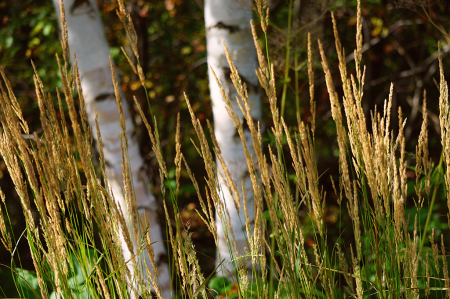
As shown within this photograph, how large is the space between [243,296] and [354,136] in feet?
1.63

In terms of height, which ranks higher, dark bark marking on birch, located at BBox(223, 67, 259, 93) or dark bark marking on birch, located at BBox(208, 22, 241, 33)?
dark bark marking on birch, located at BBox(208, 22, 241, 33)

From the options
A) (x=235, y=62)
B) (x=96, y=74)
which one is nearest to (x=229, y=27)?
(x=235, y=62)

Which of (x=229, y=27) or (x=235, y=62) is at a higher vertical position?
(x=229, y=27)

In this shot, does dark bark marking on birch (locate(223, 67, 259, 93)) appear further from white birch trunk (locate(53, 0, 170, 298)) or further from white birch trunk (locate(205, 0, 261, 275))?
white birch trunk (locate(53, 0, 170, 298))

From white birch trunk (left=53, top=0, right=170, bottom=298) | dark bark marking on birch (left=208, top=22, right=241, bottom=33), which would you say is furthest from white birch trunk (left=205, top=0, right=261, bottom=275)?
white birch trunk (left=53, top=0, right=170, bottom=298)

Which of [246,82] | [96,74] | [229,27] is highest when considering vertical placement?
[229,27]

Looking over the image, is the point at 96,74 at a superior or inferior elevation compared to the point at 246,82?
superior

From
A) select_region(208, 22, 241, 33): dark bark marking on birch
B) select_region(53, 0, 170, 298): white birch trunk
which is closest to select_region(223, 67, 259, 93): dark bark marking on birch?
select_region(208, 22, 241, 33): dark bark marking on birch

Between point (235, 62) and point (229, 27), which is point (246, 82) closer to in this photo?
point (235, 62)

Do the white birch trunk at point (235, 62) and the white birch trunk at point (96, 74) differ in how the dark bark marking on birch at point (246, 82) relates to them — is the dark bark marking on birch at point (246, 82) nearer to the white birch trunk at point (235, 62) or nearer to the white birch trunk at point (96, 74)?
the white birch trunk at point (235, 62)

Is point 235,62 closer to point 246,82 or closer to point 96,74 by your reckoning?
point 246,82

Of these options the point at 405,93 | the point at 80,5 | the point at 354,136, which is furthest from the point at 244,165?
the point at 405,93

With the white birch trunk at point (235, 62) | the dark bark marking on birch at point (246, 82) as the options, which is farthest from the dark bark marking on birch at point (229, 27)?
the dark bark marking on birch at point (246, 82)

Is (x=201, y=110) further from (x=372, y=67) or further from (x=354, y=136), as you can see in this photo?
(x=354, y=136)
